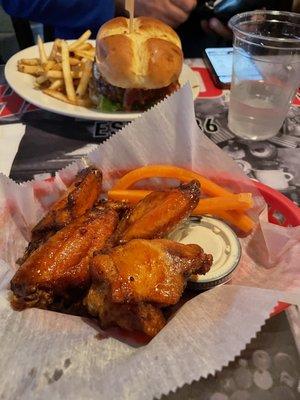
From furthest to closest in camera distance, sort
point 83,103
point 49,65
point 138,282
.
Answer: point 49,65, point 83,103, point 138,282

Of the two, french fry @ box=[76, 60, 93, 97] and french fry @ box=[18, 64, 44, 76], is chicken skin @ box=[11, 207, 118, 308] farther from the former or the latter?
french fry @ box=[18, 64, 44, 76]

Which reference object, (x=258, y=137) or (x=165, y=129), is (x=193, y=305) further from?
(x=258, y=137)

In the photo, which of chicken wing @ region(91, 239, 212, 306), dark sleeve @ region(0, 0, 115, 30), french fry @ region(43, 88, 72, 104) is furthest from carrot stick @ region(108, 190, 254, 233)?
dark sleeve @ region(0, 0, 115, 30)

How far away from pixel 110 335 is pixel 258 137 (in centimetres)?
108

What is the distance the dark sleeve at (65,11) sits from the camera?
7.66 ft

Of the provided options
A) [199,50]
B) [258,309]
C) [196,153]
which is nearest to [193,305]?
[258,309]

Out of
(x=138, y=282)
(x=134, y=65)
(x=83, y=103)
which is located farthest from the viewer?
(x=83, y=103)

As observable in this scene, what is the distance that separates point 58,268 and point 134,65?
977mm

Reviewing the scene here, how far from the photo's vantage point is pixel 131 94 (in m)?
1.67

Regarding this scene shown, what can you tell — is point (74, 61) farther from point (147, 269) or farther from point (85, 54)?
point (147, 269)

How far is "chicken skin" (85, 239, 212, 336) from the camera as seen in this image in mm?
782

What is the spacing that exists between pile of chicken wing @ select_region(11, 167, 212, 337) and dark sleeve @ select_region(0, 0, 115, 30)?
5.63 ft

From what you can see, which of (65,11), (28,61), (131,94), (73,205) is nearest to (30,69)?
(28,61)

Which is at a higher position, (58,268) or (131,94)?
(58,268)
